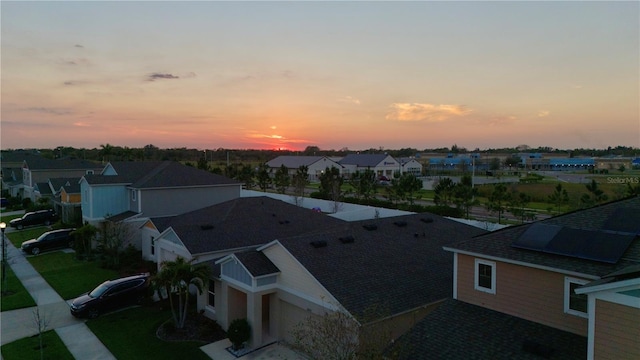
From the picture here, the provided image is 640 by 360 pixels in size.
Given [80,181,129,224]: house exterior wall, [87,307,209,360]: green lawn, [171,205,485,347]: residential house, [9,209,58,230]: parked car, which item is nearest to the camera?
[171,205,485,347]: residential house

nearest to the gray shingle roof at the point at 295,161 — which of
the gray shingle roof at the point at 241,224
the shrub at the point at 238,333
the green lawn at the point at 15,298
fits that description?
the gray shingle roof at the point at 241,224

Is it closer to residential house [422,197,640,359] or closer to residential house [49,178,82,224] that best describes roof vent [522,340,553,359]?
residential house [422,197,640,359]

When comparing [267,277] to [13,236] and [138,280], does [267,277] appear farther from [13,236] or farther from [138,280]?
[13,236]

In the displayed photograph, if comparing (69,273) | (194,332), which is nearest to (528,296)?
(194,332)

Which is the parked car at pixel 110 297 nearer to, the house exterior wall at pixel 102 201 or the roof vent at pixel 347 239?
the roof vent at pixel 347 239

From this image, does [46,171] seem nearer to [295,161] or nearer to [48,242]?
[48,242]

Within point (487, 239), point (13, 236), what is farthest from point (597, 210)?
point (13, 236)

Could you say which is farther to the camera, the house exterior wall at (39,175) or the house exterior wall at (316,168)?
the house exterior wall at (316,168)

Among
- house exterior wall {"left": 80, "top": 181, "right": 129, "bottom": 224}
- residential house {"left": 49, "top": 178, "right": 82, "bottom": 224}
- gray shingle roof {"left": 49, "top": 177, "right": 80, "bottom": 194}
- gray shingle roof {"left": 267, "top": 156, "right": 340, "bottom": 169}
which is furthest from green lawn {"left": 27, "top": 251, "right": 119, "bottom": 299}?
gray shingle roof {"left": 267, "top": 156, "right": 340, "bottom": 169}
